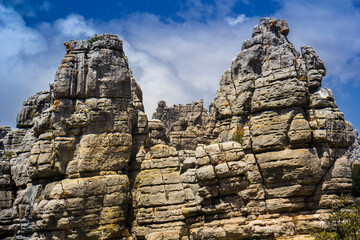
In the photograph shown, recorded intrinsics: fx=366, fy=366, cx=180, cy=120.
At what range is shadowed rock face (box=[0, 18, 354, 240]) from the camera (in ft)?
75.8

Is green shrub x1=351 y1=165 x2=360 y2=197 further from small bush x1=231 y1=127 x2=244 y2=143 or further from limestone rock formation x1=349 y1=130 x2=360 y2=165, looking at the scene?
small bush x1=231 y1=127 x2=244 y2=143

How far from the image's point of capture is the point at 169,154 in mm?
25688

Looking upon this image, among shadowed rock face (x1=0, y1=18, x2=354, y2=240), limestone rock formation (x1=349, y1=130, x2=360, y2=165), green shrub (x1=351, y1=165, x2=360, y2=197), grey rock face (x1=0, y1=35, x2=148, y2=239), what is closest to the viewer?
grey rock face (x1=0, y1=35, x2=148, y2=239)

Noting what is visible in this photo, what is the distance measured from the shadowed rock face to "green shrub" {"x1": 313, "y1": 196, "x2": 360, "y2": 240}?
120 centimetres

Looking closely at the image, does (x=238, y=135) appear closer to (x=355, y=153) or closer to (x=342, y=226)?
(x=342, y=226)

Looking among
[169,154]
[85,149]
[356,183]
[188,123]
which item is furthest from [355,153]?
[85,149]

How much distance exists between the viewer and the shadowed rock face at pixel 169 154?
23109 millimetres

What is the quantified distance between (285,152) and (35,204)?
16907 millimetres

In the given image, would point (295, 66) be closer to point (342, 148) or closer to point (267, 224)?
point (342, 148)

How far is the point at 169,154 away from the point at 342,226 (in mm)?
11678

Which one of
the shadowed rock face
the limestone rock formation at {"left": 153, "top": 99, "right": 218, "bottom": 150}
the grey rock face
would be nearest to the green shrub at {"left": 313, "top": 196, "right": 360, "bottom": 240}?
the shadowed rock face

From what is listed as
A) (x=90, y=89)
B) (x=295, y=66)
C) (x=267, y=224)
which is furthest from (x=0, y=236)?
(x=295, y=66)

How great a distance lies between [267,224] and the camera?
23094 millimetres

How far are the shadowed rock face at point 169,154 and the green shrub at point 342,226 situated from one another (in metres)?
1.20
